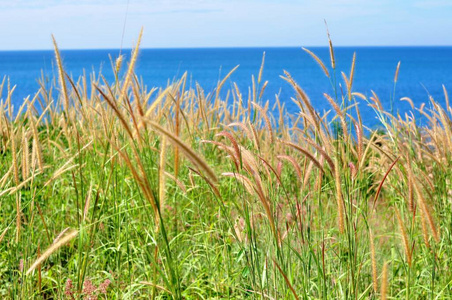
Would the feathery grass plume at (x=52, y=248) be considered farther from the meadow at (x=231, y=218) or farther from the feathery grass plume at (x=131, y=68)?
the feathery grass plume at (x=131, y=68)

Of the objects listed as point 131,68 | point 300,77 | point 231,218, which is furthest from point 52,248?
point 300,77

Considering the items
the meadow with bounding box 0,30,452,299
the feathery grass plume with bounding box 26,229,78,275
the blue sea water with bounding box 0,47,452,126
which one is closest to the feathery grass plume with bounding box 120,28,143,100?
the meadow with bounding box 0,30,452,299

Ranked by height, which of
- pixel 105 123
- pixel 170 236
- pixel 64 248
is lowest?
pixel 64 248

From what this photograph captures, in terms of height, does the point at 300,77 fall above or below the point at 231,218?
below

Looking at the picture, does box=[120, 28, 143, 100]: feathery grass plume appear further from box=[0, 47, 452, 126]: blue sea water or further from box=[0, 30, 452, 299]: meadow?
box=[0, 47, 452, 126]: blue sea water

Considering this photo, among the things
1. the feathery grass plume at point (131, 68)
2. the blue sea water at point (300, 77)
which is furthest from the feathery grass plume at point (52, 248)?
the blue sea water at point (300, 77)

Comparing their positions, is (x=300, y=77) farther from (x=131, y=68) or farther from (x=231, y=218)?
(x=131, y=68)

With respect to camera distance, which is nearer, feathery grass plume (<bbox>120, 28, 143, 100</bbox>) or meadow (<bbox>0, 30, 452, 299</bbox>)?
meadow (<bbox>0, 30, 452, 299</bbox>)

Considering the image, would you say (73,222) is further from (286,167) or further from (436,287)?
(436,287)

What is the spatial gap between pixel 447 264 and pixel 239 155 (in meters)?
1.60

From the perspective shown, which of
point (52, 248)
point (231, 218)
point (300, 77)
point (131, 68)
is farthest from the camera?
point (300, 77)

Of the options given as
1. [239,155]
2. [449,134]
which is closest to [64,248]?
[239,155]

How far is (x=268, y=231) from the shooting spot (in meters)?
1.95

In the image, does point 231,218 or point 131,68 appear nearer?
point 131,68
